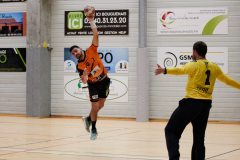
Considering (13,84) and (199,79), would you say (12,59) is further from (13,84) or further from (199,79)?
(199,79)

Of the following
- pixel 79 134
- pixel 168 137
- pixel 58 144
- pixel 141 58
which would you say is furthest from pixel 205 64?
pixel 141 58

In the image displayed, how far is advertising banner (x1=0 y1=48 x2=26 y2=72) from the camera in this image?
24188 millimetres


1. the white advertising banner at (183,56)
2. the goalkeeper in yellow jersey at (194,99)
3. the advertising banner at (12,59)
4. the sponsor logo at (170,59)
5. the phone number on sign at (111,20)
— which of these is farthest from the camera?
the advertising banner at (12,59)

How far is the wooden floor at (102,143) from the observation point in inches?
434

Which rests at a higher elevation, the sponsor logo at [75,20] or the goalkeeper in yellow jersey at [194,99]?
the sponsor logo at [75,20]

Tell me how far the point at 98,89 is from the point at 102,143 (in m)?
1.54

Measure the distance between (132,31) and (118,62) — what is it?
141 cm

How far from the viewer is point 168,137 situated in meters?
8.54

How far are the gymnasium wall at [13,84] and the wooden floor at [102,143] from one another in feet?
16.0

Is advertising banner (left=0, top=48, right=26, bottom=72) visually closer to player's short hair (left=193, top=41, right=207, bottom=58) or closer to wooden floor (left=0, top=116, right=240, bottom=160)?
wooden floor (left=0, top=116, right=240, bottom=160)

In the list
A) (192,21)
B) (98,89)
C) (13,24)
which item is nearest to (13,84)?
(13,24)

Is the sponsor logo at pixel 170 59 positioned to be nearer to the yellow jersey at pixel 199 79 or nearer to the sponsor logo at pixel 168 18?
the sponsor logo at pixel 168 18

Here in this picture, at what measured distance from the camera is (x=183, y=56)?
2222 centimetres

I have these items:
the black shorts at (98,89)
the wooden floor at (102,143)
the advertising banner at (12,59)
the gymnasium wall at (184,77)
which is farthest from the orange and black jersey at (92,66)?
the advertising banner at (12,59)
